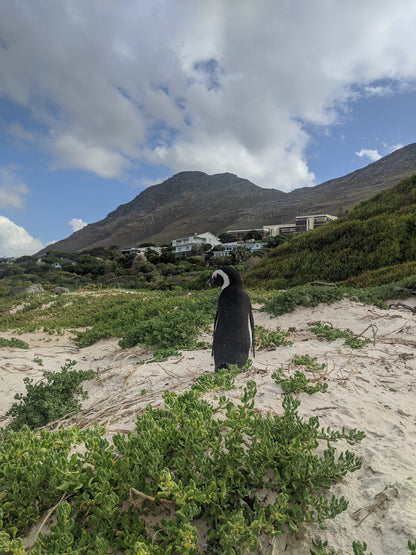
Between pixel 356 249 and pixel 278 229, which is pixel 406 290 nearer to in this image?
pixel 356 249

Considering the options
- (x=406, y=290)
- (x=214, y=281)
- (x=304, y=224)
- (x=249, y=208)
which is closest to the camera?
(x=214, y=281)

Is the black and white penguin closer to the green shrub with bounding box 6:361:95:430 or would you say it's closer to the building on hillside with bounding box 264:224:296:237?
the green shrub with bounding box 6:361:95:430

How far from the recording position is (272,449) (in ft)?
5.39

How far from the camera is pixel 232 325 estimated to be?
145 inches

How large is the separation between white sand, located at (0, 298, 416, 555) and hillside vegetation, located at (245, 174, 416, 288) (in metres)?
5.30

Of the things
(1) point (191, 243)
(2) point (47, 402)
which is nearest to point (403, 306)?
(2) point (47, 402)

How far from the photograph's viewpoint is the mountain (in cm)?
10256

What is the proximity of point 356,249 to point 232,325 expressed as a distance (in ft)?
38.4

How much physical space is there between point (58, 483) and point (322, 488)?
4.81 feet

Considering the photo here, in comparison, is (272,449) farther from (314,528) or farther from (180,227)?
(180,227)

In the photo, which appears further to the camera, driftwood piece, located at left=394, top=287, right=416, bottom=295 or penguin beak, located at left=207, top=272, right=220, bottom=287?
driftwood piece, located at left=394, top=287, right=416, bottom=295

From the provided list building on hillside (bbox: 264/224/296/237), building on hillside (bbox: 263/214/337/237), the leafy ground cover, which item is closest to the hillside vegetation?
the leafy ground cover

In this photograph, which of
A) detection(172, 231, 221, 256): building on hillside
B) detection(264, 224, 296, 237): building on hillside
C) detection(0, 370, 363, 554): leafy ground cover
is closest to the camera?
detection(0, 370, 363, 554): leafy ground cover

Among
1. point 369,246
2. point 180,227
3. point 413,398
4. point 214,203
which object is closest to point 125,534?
point 413,398
